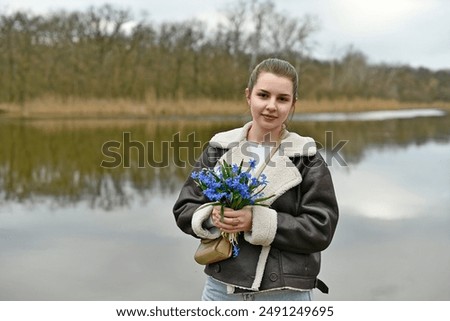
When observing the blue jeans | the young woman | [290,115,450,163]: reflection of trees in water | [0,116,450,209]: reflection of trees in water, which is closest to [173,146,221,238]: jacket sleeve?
the young woman

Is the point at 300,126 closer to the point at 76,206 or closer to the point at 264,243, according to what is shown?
the point at 76,206

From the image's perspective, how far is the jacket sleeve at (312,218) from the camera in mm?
1268

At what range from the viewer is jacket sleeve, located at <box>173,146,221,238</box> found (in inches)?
52.1

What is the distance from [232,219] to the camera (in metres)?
1.25

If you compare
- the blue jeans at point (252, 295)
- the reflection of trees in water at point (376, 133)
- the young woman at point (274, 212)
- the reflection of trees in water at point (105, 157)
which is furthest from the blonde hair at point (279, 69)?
the reflection of trees in water at point (376, 133)

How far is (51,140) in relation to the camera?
1065 cm

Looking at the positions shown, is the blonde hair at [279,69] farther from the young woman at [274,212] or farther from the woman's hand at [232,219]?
the woman's hand at [232,219]

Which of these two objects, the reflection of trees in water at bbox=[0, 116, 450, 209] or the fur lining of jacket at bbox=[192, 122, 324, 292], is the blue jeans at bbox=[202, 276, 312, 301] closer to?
the fur lining of jacket at bbox=[192, 122, 324, 292]

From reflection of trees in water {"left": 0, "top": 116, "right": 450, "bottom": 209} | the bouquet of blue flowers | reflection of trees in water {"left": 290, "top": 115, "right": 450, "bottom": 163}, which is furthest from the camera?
reflection of trees in water {"left": 290, "top": 115, "right": 450, "bottom": 163}

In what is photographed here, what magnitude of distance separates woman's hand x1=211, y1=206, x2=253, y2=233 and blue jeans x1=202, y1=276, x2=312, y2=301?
0.54ft

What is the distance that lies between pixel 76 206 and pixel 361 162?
3.99m

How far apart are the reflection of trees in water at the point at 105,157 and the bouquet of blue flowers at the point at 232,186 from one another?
3.93 metres
